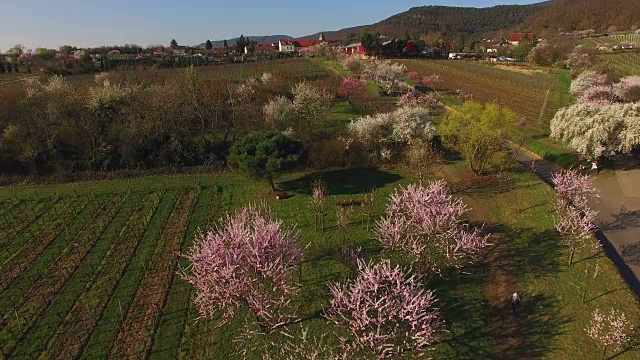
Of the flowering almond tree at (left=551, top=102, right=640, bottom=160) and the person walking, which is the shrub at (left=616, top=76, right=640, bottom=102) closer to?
the flowering almond tree at (left=551, top=102, right=640, bottom=160)

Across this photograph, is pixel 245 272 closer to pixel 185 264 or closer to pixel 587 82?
pixel 185 264

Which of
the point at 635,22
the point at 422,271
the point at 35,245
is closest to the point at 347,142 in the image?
the point at 422,271

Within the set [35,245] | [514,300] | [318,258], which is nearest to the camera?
[514,300]

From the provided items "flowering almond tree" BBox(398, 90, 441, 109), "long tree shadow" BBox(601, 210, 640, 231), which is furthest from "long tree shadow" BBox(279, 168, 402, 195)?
"flowering almond tree" BBox(398, 90, 441, 109)

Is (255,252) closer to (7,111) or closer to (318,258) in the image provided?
(318,258)

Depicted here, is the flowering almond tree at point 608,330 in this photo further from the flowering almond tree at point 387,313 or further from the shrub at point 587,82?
the shrub at point 587,82

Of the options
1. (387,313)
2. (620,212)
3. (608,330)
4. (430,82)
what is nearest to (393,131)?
(620,212)

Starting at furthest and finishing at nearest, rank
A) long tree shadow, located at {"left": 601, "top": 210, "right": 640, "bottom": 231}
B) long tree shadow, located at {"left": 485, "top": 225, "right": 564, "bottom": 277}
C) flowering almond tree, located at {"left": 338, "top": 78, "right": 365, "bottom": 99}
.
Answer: flowering almond tree, located at {"left": 338, "top": 78, "right": 365, "bottom": 99} → long tree shadow, located at {"left": 601, "top": 210, "right": 640, "bottom": 231} → long tree shadow, located at {"left": 485, "top": 225, "right": 564, "bottom": 277}
